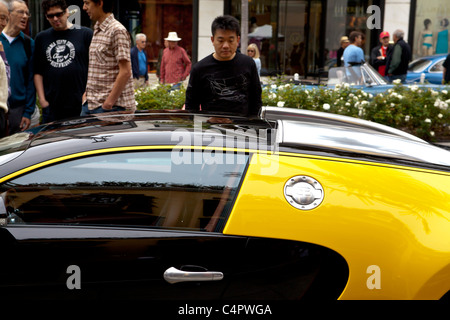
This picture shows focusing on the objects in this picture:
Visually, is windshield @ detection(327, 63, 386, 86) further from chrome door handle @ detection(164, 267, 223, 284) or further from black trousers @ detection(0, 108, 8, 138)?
chrome door handle @ detection(164, 267, 223, 284)

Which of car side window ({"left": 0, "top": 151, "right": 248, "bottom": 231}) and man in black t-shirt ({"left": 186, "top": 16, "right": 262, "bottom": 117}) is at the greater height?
man in black t-shirt ({"left": 186, "top": 16, "right": 262, "bottom": 117})

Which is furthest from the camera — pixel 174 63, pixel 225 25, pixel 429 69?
pixel 429 69

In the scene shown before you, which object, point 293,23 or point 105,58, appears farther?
point 293,23

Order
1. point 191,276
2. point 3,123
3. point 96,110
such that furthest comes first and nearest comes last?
point 96,110 → point 3,123 → point 191,276

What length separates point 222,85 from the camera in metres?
4.43

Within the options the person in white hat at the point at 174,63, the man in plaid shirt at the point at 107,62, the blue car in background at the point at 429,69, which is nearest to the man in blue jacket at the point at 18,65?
the man in plaid shirt at the point at 107,62

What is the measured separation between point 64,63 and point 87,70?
0.22m

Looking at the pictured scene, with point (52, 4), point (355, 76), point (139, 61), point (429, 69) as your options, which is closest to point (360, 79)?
point (355, 76)

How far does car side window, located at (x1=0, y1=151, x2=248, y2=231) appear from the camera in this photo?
2.35 m

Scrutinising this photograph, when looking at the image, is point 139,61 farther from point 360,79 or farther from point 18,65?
point 18,65

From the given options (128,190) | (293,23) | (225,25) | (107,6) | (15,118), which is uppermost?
(293,23)

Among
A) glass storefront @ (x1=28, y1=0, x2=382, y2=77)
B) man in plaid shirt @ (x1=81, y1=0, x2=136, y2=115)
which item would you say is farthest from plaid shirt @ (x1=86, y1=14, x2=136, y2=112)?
glass storefront @ (x1=28, y1=0, x2=382, y2=77)

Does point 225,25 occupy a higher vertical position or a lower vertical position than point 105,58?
higher
